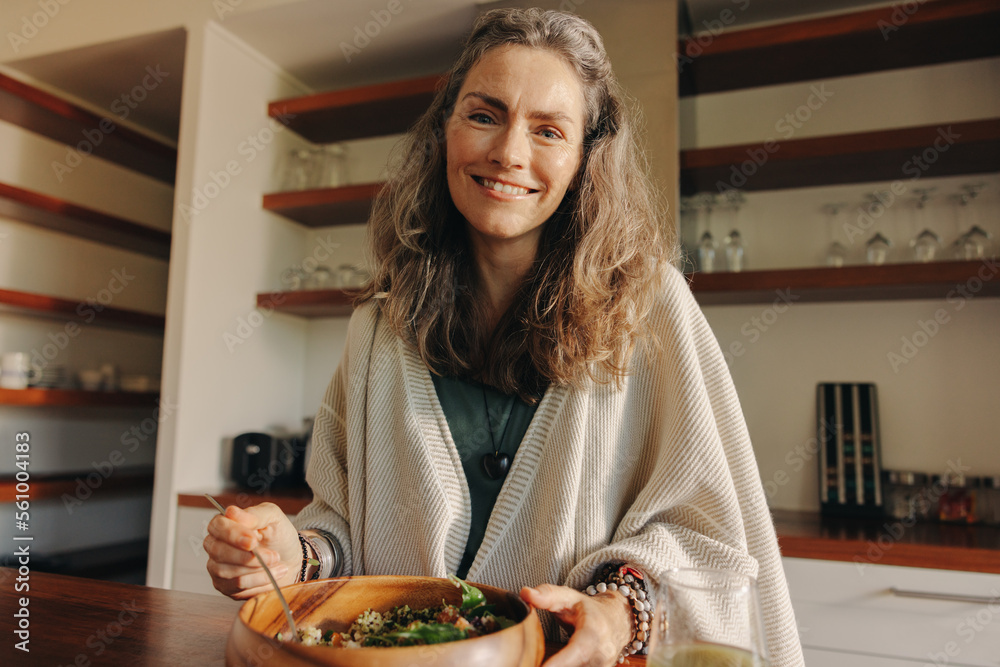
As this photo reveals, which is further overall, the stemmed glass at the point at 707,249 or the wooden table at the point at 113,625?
the stemmed glass at the point at 707,249

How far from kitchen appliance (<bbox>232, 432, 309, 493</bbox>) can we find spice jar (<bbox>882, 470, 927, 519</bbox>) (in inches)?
76.4

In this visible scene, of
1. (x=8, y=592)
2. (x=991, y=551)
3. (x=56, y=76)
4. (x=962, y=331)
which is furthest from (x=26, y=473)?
(x=962, y=331)

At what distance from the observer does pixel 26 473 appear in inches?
96.3

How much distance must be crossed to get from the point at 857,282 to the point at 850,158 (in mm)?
383

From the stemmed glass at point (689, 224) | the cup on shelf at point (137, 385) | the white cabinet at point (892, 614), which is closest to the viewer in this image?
the white cabinet at point (892, 614)

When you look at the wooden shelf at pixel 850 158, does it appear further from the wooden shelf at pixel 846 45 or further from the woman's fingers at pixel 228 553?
the woman's fingers at pixel 228 553

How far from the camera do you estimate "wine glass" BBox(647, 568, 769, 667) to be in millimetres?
398

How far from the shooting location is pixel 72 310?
239 centimetres

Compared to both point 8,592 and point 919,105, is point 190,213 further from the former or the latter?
point 919,105

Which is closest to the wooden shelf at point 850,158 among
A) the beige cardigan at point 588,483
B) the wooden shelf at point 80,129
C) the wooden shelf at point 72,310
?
the beige cardigan at point 588,483

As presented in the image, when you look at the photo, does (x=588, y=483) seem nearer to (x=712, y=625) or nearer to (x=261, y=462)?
(x=712, y=625)

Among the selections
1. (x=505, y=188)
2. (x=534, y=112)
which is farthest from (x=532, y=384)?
(x=534, y=112)

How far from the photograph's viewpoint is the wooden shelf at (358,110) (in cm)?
231

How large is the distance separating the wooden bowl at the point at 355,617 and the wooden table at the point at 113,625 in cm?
11
